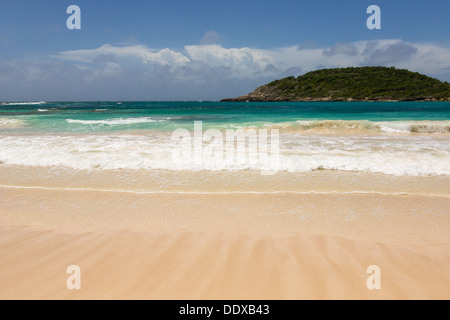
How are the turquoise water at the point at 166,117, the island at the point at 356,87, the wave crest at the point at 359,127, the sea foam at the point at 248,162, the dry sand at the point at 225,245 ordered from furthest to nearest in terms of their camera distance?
the island at the point at 356,87
the turquoise water at the point at 166,117
the wave crest at the point at 359,127
the sea foam at the point at 248,162
the dry sand at the point at 225,245

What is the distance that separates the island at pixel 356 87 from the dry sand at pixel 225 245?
99.6 metres

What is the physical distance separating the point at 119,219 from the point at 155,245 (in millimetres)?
1071

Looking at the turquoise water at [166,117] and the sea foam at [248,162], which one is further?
the turquoise water at [166,117]

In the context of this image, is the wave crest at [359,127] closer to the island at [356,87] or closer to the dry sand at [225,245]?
the dry sand at [225,245]

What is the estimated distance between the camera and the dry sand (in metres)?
2.32

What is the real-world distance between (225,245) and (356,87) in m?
112

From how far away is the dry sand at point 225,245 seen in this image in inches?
91.4

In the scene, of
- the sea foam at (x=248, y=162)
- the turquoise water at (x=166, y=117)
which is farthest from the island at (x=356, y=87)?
the sea foam at (x=248, y=162)

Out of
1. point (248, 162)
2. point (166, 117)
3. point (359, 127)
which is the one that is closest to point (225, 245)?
point (248, 162)

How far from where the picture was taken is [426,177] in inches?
228

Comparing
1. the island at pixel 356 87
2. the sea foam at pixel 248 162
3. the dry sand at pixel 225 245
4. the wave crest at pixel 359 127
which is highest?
the island at pixel 356 87

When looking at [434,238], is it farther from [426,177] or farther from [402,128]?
[402,128]
